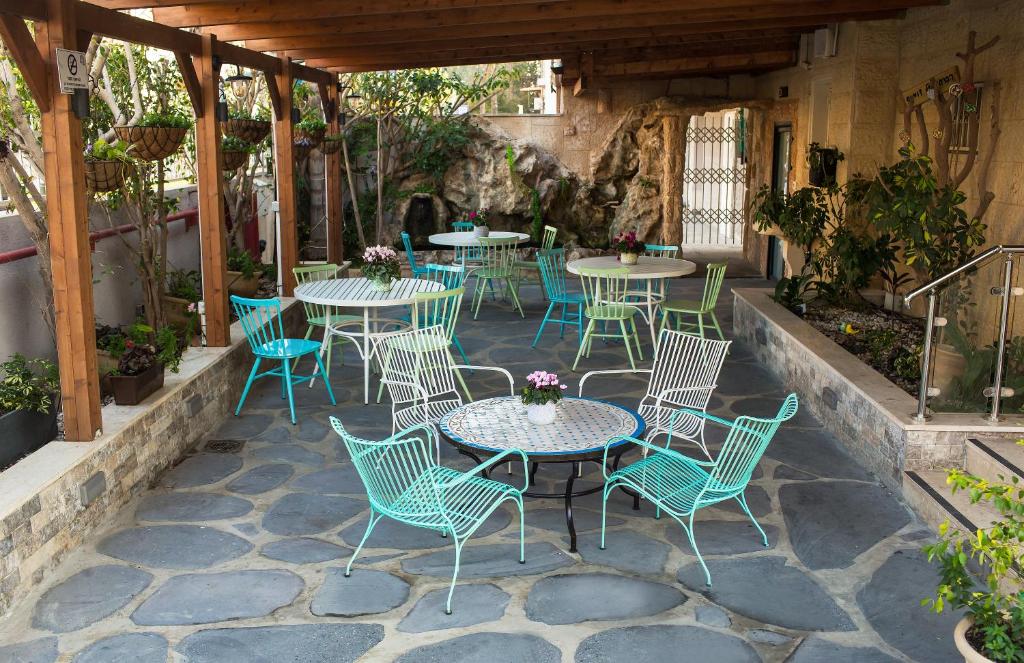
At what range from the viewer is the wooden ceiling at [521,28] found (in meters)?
6.11

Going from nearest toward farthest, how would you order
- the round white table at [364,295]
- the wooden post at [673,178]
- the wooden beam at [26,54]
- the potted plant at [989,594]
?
the potted plant at [989,594] → the wooden beam at [26,54] → the round white table at [364,295] → the wooden post at [673,178]

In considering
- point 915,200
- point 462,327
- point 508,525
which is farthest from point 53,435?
point 915,200

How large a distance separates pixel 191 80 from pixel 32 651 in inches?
155

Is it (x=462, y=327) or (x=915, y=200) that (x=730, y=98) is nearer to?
(x=462, y=327)

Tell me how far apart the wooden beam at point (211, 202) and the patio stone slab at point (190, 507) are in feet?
5.97

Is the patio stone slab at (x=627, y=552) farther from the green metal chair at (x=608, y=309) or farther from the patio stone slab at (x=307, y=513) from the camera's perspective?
the green metal chair at (x=608, y=309)

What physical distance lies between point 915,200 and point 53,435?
18.4ft

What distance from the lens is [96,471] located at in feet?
14.7

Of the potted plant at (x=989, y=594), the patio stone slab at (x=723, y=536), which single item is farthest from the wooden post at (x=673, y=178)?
the potted plant at (x=989, y=594)

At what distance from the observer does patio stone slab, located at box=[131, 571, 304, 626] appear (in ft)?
12.2

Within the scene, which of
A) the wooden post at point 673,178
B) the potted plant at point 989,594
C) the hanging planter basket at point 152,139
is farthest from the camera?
the wooden post at point 673,178

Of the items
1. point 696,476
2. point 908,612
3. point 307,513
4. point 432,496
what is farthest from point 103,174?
point 908,612

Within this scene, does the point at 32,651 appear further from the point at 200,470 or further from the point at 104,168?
the point at 104,168

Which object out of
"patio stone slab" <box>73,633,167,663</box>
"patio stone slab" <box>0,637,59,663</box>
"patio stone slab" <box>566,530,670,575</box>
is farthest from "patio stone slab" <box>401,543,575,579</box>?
"patio stone slab" <box>0,637,59,663</box>
